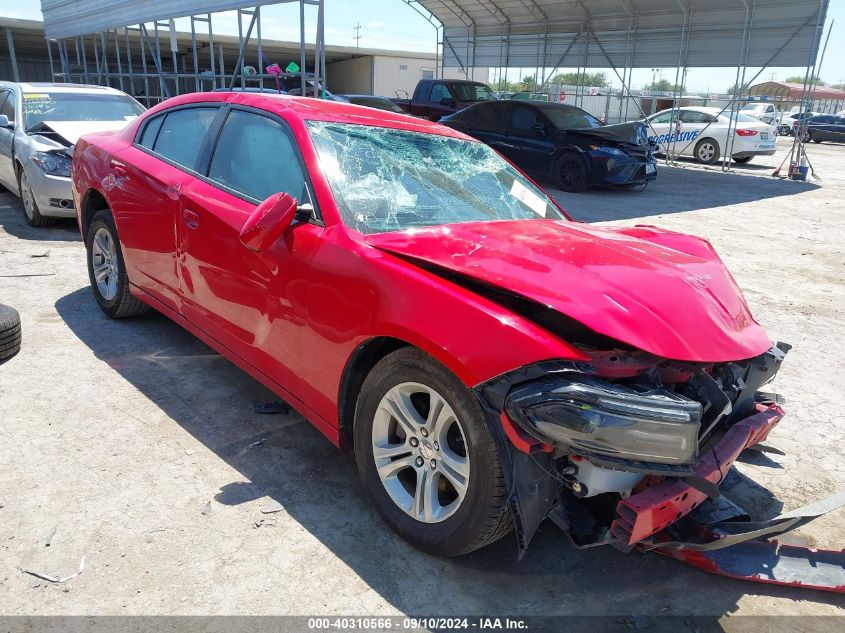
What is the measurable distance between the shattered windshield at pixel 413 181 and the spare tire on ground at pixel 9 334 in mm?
2413

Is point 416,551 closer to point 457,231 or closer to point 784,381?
point 457,231

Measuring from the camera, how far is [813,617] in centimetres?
241

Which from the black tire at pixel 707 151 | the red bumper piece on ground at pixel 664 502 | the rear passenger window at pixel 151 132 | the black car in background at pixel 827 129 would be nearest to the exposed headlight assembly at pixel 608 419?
the red bumper piece on ground at pixel 664 502

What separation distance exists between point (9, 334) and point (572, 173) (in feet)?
34.1

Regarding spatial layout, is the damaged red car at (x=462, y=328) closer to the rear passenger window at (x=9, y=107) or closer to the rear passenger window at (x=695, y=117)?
the rear passenger window at (x=9, y=107)

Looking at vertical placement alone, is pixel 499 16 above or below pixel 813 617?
above

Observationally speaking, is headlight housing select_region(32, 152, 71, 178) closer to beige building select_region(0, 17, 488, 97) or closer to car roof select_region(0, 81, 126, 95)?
car roof select_region(0, 81, 126, 95)

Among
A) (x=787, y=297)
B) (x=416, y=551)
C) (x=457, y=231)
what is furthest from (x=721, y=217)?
(x=416, y=551)

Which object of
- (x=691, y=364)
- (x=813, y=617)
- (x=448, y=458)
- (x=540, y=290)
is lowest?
(x=813, y=617)

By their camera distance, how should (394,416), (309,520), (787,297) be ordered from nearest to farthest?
(394,416)
(309,520)
(787,297)

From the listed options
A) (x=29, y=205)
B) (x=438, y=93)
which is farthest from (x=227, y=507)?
(x=438, y=93)

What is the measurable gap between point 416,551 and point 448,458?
1.52 ft

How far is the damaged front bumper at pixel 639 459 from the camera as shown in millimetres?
2051

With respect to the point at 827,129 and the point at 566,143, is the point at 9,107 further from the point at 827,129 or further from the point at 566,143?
the point at 827,129
